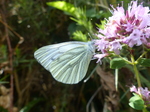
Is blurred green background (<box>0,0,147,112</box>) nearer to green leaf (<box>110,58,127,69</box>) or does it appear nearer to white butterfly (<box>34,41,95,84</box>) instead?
white butterfly (<box>34,41,95,84</box>)

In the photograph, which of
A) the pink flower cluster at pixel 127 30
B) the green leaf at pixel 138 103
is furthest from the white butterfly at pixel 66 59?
the green leaf at pixel 138 103

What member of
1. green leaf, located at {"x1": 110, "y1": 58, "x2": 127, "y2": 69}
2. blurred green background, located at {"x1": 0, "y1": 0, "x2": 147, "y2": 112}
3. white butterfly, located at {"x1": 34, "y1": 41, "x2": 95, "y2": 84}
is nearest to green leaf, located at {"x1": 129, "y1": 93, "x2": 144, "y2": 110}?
green leaf, located at {"x1": 110, "y1": 58, "x2": 127, "y2": 69}

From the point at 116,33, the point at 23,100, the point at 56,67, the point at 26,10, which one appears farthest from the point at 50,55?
the point at 23,100

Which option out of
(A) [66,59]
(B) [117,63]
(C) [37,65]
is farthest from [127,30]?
(C) [37,65]

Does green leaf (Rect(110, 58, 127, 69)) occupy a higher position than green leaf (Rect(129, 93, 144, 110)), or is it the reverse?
green leaf (Rect(110, 58, 127, 69))

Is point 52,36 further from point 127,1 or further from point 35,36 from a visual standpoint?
point 127,1

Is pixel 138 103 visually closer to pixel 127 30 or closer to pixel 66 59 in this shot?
pixel 127 30

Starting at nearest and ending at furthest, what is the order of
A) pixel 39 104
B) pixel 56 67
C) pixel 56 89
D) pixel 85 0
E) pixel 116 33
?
1. pixel 116 33
2. pixel 56 67
3. pixel 85 0
4. pixel 56 89
5. pixel 39 104
